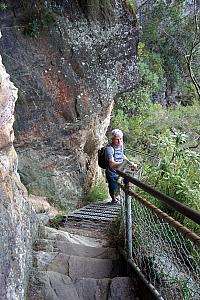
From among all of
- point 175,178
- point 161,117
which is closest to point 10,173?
point 175,178

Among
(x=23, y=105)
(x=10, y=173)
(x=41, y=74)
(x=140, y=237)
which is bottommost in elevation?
(x=140, y=237)

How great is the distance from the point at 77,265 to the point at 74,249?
15.8 inches

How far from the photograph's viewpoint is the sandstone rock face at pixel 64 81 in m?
7.46

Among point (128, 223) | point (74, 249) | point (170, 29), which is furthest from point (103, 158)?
point (170, 29)

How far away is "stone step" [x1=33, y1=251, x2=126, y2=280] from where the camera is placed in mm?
3916


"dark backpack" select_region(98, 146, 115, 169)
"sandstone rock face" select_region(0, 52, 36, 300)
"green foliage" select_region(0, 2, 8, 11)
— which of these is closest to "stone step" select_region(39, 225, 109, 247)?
"sandstone rock face" select_region(0, 52, 36, 300)

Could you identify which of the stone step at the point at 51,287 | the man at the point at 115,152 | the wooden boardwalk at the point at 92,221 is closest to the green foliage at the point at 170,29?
the man at the point at 115,152

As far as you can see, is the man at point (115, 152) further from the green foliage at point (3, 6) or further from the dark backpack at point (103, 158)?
the green foliage at point (3, 6)

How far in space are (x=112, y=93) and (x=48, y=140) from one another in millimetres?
2084

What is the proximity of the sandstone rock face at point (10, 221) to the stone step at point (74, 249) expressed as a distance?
0.19 meters

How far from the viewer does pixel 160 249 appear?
3.41 metres

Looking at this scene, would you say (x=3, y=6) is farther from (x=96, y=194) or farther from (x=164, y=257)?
(x=164, y=257)

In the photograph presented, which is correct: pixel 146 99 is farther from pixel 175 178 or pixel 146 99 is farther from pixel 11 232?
pixel 11 232

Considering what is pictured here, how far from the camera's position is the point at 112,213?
625 cm
